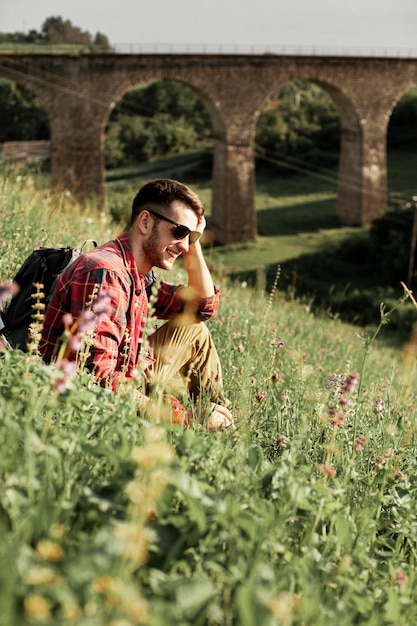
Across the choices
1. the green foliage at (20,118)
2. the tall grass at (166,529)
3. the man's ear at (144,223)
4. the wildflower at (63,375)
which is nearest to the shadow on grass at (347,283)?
the man's ear at (144,223)

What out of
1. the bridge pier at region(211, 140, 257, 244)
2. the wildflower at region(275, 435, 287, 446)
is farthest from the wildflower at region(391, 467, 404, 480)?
the bridge pier at region(211, 140, 257, 244)

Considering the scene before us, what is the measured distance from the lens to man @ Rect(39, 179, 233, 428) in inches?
110

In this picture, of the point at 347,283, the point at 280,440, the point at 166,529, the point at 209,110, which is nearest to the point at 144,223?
the point at 280,440

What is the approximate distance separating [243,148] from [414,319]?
401 inches

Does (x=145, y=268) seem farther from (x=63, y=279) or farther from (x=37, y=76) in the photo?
(x=37, y=76)

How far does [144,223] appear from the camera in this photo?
322 centimetres

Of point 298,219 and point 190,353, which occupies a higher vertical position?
point 190,353

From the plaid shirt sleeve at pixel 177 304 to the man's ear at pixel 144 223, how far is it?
1.62 ft

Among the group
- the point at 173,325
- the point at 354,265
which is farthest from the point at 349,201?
the point at 173,325

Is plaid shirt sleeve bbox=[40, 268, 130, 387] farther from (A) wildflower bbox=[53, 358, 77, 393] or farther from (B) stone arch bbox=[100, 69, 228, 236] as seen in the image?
(B) stone arch bbox=[100, 69, 228, 236]

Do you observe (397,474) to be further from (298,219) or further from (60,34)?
(60,34)

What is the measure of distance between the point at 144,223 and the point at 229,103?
21.2m

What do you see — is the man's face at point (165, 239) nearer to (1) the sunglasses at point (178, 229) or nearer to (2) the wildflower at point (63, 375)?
(1) the sunglasses at point (178, 229)

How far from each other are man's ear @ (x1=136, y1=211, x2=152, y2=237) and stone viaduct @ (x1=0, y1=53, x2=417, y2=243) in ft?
53.4
